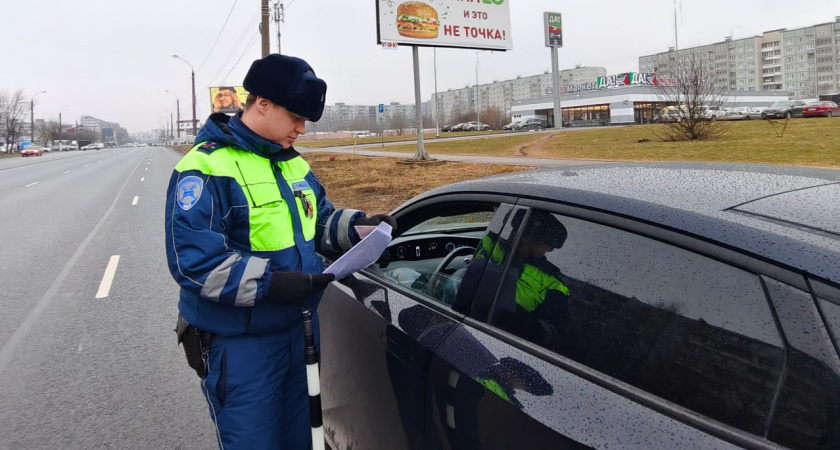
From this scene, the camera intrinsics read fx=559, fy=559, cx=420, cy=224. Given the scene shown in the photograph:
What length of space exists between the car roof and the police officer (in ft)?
2.34

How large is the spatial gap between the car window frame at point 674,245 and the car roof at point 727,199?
0.02 m

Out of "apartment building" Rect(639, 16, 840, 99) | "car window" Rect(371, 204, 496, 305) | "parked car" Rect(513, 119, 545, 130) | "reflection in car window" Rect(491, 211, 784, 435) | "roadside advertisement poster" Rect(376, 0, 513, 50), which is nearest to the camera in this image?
"reflection in car window" Rect(491, 211, 784, 435)

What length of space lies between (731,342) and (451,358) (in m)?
0.77

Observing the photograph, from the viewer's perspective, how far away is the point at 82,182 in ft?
70.3

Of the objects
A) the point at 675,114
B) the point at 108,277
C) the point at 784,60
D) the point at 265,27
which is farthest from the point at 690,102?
the point at 784,60

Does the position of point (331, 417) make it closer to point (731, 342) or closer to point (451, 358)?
point (451, 358)

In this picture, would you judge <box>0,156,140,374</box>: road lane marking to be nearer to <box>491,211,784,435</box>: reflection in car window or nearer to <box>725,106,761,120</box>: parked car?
<box>491,211,784,435</box>: reflection in car window

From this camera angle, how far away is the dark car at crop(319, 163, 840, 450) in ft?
3.51

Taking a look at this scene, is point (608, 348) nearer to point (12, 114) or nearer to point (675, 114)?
point (675, 114)

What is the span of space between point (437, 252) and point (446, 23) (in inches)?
716

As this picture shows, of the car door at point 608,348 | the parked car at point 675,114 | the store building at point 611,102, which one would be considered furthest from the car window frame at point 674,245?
the store building at point 611,102

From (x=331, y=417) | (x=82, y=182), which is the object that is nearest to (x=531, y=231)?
(x=331, y=417)

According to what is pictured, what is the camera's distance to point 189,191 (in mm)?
1794

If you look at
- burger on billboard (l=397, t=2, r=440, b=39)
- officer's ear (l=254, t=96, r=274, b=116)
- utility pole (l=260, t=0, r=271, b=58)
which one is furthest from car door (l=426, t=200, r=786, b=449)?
utility pole (l=260, t=0, r=271, b=58)
